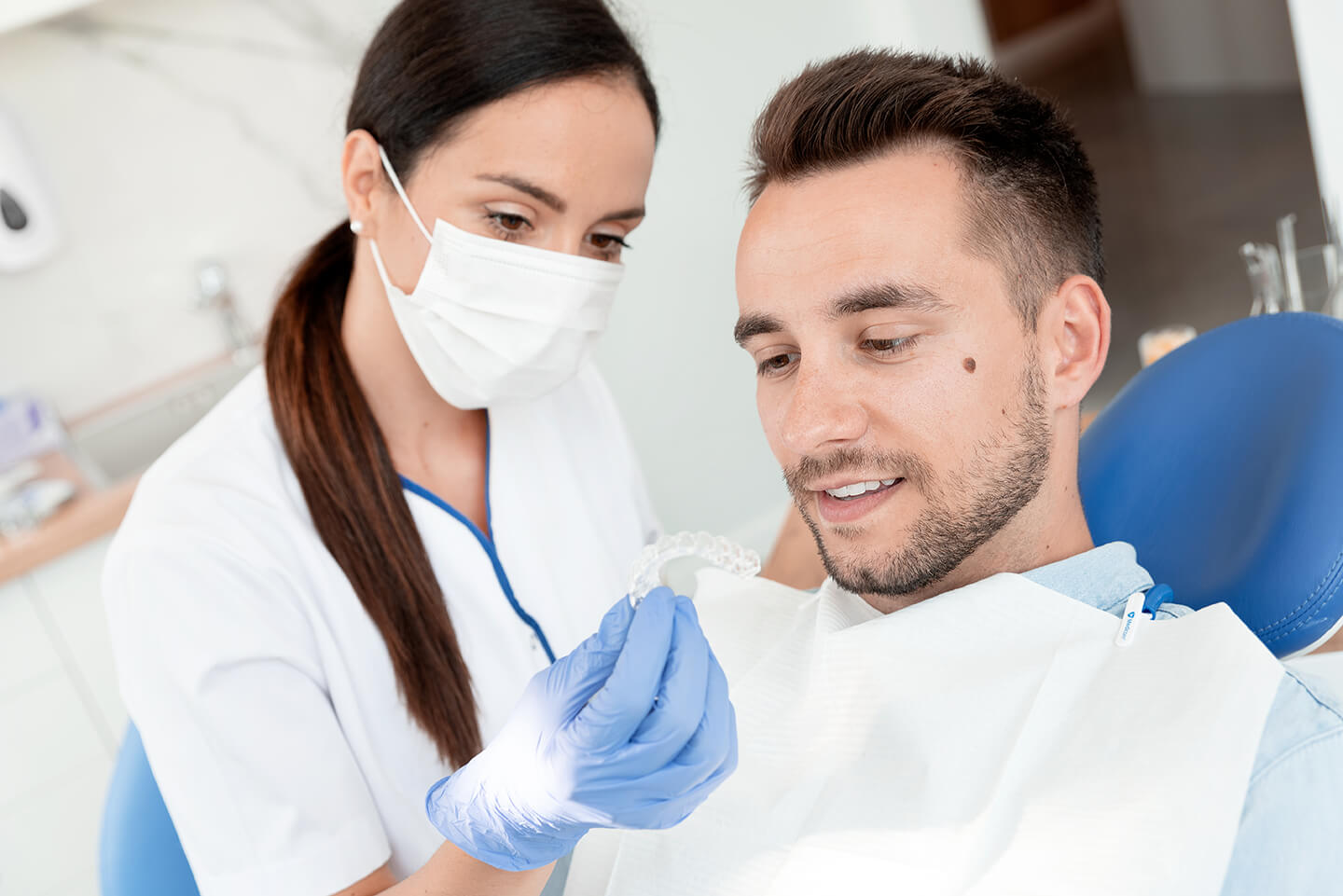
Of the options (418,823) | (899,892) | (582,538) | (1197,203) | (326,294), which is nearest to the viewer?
(899,892)

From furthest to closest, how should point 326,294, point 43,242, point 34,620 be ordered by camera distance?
point 43,242 < point 34,620 < point 326,294

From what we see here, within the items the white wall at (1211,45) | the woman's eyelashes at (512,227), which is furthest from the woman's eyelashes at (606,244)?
the white wall at (1211,45)

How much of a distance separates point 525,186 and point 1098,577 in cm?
69

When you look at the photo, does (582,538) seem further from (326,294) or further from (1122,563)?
(1122,563)

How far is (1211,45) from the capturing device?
5660 mm

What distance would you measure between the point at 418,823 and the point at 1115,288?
11.1 feet

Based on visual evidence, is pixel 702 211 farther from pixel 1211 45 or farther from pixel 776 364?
pixel 1211 45

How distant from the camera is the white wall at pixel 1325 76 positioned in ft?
6.04

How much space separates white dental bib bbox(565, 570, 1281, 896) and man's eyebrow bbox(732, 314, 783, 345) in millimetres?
275

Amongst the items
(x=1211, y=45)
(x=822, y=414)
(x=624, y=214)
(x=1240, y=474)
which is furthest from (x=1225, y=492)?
(x=1211, y=45)

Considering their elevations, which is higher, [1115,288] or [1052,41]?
[1052,41]

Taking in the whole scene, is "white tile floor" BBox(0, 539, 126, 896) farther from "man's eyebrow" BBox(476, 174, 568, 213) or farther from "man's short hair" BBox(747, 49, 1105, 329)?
"man's short hair" BBox(747, 49, 1105, 329)

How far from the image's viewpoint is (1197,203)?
453 centimetres

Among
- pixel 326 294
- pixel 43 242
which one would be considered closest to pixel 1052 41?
pixel 43 242
